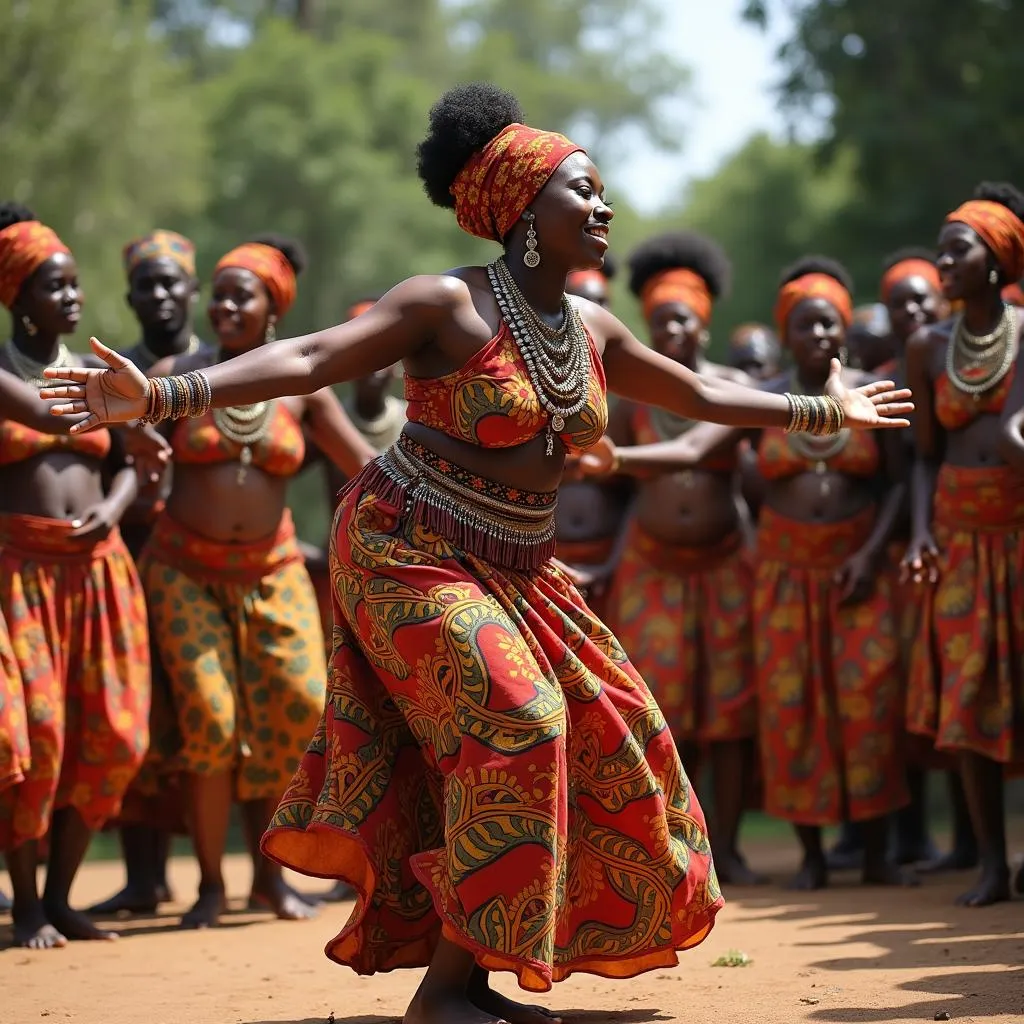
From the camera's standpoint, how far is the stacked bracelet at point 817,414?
17.8 ft

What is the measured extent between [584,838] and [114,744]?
2.91 m

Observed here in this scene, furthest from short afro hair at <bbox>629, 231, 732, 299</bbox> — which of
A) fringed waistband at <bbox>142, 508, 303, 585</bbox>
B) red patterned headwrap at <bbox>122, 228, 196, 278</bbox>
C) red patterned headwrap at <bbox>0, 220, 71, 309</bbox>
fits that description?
red patterned headwrap at <bbox>0, 220, 71, 309</bbox>

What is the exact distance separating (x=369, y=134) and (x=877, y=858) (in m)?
16.5

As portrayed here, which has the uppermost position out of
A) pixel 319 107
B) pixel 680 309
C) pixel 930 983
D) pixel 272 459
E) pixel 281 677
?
pixel 319 107

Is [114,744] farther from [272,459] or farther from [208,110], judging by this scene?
[208,110]

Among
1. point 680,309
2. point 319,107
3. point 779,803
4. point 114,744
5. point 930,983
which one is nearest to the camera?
point 930,983

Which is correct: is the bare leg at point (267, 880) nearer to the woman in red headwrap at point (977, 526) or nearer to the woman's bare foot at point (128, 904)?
the woman's bare foot at point (128, 904)

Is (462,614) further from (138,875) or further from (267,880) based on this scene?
(138,875)

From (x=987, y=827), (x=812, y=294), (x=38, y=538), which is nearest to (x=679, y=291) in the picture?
(x=812, y=294)

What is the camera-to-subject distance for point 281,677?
24.9 feet

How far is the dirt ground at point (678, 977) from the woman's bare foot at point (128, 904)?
1.85 feet

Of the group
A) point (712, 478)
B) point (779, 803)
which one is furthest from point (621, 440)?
point (779, 803)

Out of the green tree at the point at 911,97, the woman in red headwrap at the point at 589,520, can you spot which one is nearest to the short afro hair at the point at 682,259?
the woman in red headwrap at the point at 589,520

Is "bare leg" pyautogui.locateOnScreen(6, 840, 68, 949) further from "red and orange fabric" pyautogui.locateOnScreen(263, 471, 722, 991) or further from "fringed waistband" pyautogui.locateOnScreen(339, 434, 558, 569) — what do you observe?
"fringed waistband" pyautogui.locateOnScreen(339, 434, 558, 569)
